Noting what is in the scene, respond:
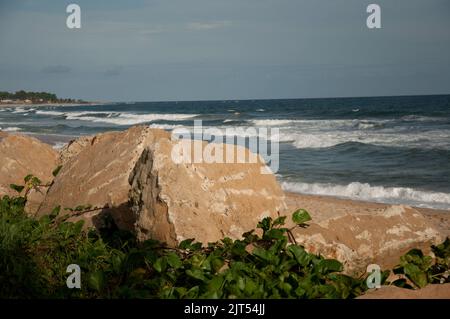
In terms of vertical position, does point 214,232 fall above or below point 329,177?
above

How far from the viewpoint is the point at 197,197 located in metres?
3.86

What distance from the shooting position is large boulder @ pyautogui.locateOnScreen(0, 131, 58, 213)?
5875 mm

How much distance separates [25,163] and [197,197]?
11.0 feet

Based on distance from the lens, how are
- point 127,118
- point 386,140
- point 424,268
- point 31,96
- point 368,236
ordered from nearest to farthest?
point 424,268 < point 368,236 < point 386,140 < point 127,118 < point 31,96

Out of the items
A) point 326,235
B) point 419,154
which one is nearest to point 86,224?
point 326,235

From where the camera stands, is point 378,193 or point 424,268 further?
point 378,193

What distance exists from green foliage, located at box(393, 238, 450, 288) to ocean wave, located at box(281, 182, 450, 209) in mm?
5948

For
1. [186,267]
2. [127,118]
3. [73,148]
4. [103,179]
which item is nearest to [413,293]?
[186,267]

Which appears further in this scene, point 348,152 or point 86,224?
point 348,152

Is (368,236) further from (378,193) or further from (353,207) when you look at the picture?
(378,193)

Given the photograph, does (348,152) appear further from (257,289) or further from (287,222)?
(257,289)

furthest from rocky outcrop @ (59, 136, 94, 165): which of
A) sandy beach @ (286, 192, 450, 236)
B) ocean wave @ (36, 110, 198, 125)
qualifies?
ocean wave @ (36, 110, 198, 125)

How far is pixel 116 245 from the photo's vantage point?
4145mm
